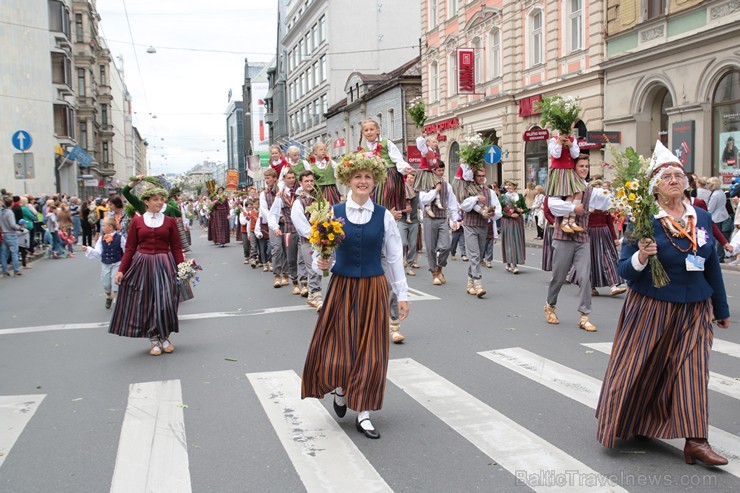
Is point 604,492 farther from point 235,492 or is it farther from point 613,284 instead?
point 613,284

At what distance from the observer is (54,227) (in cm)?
2439

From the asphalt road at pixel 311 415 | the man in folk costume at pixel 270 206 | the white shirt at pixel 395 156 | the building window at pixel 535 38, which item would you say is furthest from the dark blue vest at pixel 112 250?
the building window at pixel 535 38

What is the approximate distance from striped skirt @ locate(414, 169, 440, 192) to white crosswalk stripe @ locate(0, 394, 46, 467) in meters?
8.29

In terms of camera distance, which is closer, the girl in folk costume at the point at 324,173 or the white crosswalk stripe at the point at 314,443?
the white crosswalk stripe at the point at 314,443

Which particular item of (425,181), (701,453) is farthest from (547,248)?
(701,453)

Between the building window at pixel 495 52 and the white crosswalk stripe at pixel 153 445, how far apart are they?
92.6 ft

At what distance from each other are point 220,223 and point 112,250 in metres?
15.0

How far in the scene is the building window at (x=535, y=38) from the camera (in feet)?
94.8

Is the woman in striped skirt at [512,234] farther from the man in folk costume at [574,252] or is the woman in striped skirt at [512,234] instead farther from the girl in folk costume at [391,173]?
the man in folk costume at [574,252]

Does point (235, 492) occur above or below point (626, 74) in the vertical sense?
below

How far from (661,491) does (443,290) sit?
8.33m

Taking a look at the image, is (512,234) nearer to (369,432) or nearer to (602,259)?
(602,259)

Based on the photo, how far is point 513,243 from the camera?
15.1 meters

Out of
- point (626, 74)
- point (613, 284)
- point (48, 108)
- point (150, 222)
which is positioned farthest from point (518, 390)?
point (48, 108)
